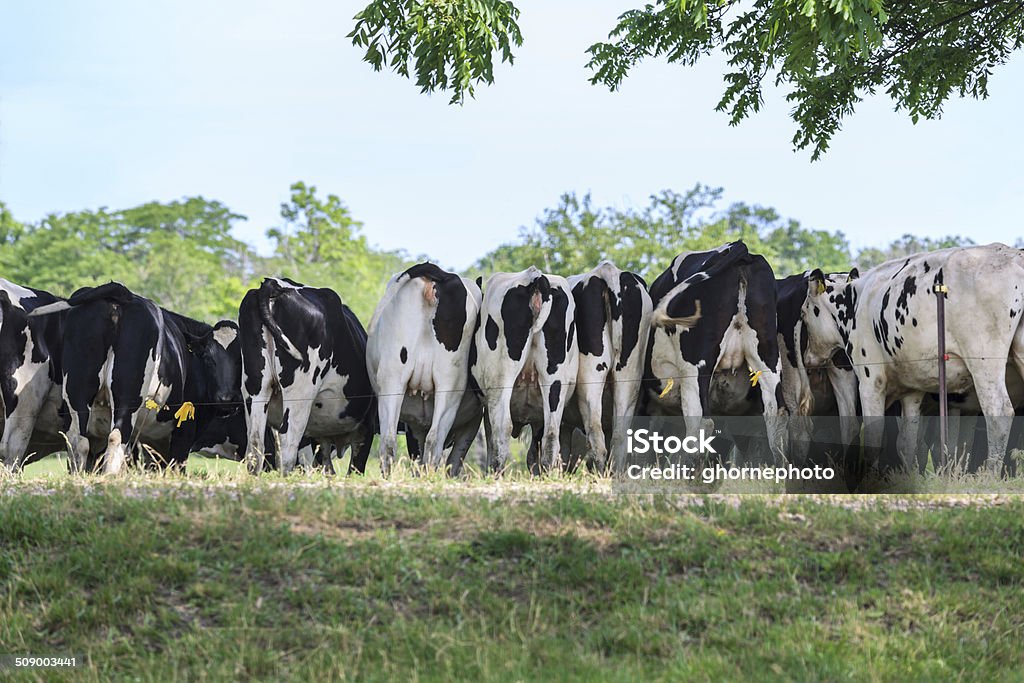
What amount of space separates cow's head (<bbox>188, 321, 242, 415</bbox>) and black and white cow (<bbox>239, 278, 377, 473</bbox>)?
207 centimetres

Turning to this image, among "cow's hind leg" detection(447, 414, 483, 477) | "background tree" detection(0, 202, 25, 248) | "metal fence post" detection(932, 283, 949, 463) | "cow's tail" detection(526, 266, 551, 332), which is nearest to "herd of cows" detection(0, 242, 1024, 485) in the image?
"cow's tail" detection(526, 266, 551, 332)

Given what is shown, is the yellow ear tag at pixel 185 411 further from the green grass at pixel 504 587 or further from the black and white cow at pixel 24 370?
the green grass at pixel 504 587

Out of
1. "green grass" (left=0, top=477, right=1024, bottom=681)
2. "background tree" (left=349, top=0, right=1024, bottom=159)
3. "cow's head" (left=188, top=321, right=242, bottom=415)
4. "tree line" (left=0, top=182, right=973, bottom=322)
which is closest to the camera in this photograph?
"green grass" (left=0, top=477, right=1024, bottom=681)

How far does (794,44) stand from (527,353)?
4.43m

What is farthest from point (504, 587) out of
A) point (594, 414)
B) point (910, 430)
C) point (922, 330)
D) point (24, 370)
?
point (24, 370)

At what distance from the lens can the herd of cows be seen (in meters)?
13.4

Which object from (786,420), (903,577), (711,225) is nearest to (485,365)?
(786,420)

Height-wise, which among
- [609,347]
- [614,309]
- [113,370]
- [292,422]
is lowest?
[292,422]

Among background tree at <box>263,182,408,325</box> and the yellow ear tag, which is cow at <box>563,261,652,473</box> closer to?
the yellow ear tag

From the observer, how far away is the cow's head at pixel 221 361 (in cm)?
1670

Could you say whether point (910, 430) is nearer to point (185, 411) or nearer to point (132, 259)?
point (185, 411)

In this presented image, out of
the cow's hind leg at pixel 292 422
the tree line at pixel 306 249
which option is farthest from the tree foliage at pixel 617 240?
the cow's hind leg at pixel 292 422

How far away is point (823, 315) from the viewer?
15539 mm

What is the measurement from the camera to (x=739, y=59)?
17.2 meters
